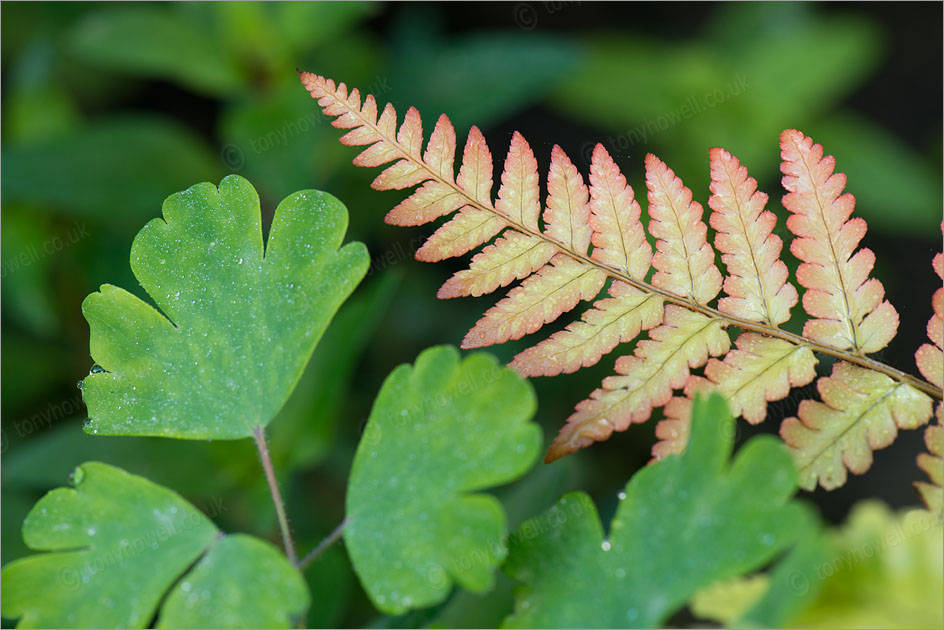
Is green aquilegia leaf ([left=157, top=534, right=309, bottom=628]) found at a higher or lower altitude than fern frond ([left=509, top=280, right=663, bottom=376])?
lower

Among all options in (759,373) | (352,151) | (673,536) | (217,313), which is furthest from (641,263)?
(352,151)

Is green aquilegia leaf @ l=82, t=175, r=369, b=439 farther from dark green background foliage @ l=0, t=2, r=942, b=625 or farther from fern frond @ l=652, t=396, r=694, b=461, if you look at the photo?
dark green background foliage @ l=0, t=2, r=942, b=625

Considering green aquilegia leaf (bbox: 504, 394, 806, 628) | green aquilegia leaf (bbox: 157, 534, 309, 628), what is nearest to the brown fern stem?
green aquilegia leaf (bbox: 504, 394, 806, 628)

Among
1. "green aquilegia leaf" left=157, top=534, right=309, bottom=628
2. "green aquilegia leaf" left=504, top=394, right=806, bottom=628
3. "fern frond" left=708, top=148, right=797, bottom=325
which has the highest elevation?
"fern frond" left=708, top=148, right=797, bottom=325

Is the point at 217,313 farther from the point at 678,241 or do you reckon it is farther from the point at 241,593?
the point at 678,241

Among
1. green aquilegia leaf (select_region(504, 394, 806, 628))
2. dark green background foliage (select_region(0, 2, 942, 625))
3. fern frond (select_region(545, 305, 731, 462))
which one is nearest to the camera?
green aquilegia leaf (select_region(504, 394, 806, 628))

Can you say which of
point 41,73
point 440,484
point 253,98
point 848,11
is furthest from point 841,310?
point 848,11

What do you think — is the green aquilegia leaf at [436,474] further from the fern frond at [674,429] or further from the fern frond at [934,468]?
the fern frond at [934,468]
